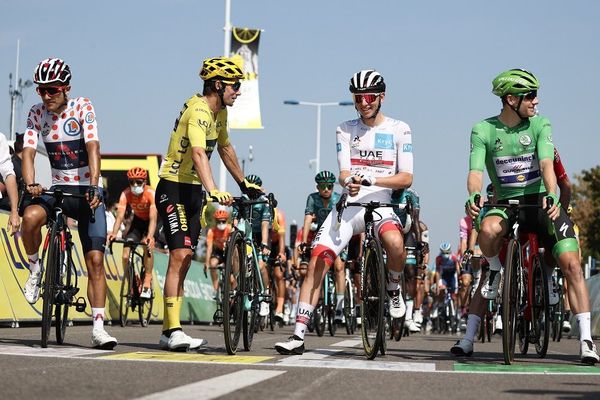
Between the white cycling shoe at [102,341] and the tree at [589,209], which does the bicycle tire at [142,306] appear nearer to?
the white cycling shoe at [102,341]

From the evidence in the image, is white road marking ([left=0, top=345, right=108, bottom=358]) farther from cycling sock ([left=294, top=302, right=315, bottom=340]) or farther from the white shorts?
the white shorts

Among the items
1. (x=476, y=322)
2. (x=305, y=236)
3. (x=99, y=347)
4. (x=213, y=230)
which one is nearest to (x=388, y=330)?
(x=305, y=236)

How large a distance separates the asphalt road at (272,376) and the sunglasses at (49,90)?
2178 mm

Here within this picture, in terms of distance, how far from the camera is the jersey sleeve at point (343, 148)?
Result: 424 inches

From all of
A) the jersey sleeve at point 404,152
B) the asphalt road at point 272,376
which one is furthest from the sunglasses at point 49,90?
the jersey sleeve at point 404,152

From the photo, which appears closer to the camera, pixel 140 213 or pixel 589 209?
pixel 140 213

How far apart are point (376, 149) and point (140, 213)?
891cm

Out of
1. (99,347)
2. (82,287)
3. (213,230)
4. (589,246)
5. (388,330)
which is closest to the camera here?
(99,347)

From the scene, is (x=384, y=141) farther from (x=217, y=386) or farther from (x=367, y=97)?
(x=217, y=386)

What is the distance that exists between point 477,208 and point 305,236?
790 centimetres

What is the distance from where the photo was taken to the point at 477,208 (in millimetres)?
9883

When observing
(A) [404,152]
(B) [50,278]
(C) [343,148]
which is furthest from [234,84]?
(B) [50,278]

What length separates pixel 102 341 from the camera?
34.5 ft

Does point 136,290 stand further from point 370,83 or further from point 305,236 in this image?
point 370,83
